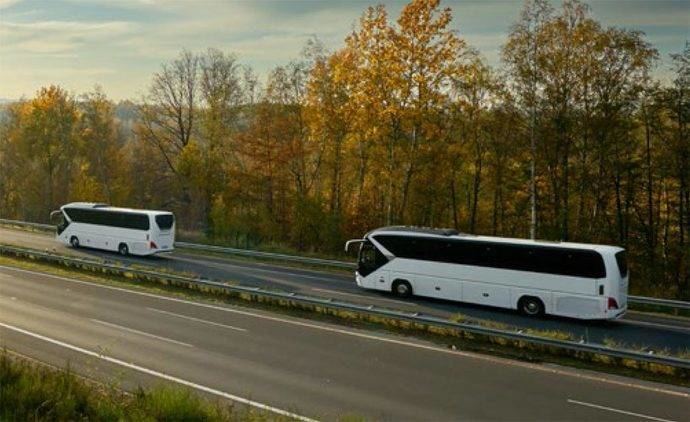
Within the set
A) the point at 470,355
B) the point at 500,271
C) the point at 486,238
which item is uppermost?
the point at 486,238

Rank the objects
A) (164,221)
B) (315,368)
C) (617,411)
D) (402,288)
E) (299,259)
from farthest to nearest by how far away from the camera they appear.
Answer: (164,221), (299,259), (402,288), (315,368), (617,411)

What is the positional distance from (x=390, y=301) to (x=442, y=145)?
13672mm

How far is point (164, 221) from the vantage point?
37594mm

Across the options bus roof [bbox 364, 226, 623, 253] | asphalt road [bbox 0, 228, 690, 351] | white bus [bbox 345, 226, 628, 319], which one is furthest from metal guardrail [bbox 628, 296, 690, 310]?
bus roof [bbox 364, 226, 623, 253]

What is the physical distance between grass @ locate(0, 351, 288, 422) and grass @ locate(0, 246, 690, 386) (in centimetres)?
885

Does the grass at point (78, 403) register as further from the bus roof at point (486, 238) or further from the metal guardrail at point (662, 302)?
the metal guardrail at point (662, 302)

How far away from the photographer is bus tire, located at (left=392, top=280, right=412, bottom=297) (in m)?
26.7

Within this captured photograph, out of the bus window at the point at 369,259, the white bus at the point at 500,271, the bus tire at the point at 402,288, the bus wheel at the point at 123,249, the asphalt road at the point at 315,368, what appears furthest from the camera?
the bus wheel at the point at 123,249

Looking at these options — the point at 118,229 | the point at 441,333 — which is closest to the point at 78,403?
the point at 441,333

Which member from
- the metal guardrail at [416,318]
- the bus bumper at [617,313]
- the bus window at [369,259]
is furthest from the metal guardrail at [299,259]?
the metal guardrail at [416,318]

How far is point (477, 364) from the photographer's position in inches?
647

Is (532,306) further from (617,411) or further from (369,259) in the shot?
(617,411)

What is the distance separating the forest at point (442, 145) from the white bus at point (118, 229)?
6550 mm

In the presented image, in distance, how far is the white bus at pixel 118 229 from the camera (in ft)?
122
